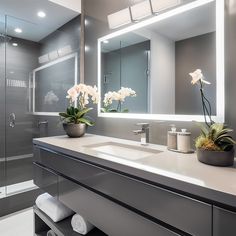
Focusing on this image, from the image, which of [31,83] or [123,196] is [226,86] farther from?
[31,83]

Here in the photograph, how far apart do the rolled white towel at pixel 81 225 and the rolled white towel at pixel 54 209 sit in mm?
171

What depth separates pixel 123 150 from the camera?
1.53 metres

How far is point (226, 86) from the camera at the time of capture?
3.87 feet

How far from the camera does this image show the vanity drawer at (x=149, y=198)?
679 mm

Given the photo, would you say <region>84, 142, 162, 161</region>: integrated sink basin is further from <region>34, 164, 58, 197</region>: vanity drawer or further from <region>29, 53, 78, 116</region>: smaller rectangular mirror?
<region>29, 53, 78, 116</region>: smaller rectangular mirror

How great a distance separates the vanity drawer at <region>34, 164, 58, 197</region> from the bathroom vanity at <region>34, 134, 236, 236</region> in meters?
0.02

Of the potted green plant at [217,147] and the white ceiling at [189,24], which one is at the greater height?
the white ceiling at [189,24]

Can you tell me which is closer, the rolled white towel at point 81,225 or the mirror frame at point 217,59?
the mirror frame at point 217,59

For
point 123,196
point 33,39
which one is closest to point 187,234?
point 123,196

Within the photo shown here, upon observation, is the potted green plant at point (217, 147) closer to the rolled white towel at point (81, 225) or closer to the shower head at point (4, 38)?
the rolled white towel at point (81, 225)

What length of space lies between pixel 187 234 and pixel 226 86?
882 millimetres

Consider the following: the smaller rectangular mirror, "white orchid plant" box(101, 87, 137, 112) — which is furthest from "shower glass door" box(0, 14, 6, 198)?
"white orchid plant" box(101, 87, 137, 112)

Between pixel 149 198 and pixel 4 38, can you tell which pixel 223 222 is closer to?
pixel 149 198

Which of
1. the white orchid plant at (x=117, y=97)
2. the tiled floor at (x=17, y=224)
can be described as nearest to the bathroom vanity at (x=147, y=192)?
the white orchid plant at (x=117, y=97)
